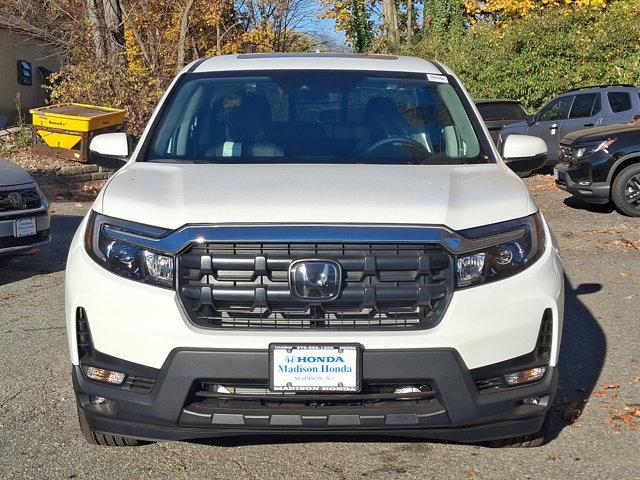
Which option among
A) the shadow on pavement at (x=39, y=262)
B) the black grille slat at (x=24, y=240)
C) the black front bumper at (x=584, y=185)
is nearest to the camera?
the black grille slat at (x=24, y=240)

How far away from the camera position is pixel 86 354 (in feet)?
13.1

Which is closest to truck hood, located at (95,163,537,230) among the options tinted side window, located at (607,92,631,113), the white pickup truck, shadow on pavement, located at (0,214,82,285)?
the white pickup truck

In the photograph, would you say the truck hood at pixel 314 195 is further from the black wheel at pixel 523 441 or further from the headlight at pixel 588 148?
the headlight at pixel 588 148

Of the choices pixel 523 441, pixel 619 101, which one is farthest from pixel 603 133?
pixel 523 441

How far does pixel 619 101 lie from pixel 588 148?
14.1 feet

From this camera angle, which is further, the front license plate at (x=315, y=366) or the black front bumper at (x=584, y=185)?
the black front bumper at (x=584, y=185)

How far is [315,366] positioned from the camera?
3.76 m

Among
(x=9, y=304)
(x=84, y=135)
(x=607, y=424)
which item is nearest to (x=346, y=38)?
(x=84, y=135)

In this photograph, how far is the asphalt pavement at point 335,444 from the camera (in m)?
4.24

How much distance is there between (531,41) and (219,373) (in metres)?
21.5

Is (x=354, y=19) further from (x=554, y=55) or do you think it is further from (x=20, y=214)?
(x=20, y=214)

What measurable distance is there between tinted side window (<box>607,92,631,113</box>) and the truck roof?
1229 centimetres

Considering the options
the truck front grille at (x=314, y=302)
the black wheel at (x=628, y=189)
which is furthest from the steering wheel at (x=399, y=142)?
the black wheel at (x=628, y=189)

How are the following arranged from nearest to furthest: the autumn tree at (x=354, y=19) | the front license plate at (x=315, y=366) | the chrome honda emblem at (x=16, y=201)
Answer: the front license plate at (x=315, y=366) → the chrome honda emblem at (x=16, y=201) → the autumn tree at (x=354, y=19)
